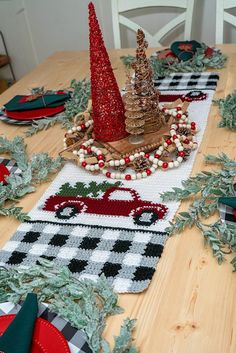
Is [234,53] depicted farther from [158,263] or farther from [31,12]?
[31,12]

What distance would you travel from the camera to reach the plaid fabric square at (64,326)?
62 centimetres

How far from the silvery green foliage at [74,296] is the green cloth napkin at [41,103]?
70cm

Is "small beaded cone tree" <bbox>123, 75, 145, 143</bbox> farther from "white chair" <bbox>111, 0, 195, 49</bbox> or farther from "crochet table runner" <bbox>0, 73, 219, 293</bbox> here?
"white chair" <bbox>111, 0, 195, 49</bbox>

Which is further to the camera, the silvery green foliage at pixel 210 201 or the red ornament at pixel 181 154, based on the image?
the red ornament at pixel 181 154

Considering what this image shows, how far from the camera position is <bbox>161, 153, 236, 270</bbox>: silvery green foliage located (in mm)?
756

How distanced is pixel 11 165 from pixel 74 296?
1.74 feet

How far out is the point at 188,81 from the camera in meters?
1.43

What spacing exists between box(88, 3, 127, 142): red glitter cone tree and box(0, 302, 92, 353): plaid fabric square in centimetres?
51

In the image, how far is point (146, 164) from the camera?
3.30 ft

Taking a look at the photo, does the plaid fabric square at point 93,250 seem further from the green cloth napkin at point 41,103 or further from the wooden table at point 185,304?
the green cloth napkin at point 41,103

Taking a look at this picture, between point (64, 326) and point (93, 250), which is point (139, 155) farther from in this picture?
point (64, 326)

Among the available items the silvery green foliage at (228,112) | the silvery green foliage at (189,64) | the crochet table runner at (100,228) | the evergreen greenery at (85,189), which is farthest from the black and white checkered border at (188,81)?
the evergreen greenery at (85,189)

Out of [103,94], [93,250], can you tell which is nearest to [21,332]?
[93,250]

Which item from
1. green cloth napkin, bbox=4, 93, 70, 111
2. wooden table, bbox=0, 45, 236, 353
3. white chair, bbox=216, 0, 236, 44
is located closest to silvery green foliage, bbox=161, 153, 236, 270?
wooden table, bbox=0, 45, 236, 353
